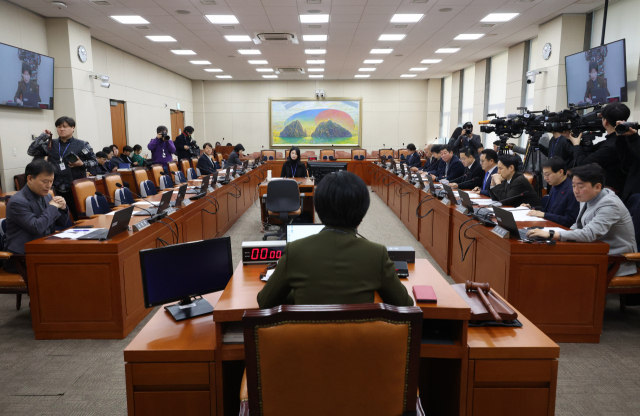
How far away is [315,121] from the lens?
51.1 feet

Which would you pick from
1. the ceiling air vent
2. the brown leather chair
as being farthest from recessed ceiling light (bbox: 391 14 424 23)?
the brown leather chair

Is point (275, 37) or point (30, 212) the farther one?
point (275, 37)

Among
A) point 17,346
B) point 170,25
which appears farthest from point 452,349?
point 170,25

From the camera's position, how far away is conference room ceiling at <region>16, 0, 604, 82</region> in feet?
20.8

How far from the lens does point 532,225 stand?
10.4 feet

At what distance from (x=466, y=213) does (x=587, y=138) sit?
59.5 inches

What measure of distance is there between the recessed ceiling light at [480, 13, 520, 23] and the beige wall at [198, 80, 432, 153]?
325 inches

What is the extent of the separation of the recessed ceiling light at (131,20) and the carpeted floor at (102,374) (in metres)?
5.47

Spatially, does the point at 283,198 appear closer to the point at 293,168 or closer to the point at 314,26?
the point at 293,168

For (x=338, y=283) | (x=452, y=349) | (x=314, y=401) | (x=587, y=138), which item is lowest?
(x=452, y=349)

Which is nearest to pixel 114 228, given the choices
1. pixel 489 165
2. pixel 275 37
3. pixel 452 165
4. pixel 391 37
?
pixel 489 165

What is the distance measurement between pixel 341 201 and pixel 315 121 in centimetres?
1458

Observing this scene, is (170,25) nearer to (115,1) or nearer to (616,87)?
(115,1)

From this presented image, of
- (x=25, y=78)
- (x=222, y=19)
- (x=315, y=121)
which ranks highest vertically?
(x=222, y=19)
